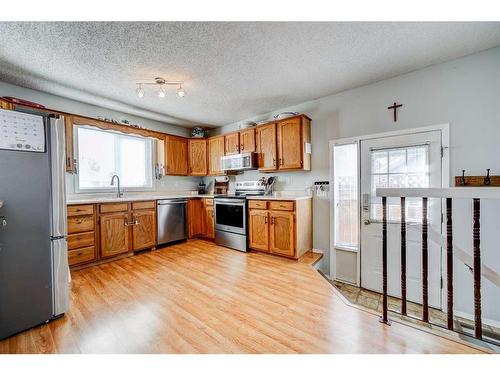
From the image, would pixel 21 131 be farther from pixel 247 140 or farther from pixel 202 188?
pixel 202 188

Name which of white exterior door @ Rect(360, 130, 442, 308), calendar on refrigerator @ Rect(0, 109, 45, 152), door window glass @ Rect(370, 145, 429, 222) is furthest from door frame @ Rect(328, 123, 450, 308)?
calendar on refrigerator @ Rect(0, 109, 45, 152)

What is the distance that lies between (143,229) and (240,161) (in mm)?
1993

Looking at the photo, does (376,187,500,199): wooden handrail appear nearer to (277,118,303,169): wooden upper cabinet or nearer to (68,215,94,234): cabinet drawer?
(277,118,303,169): wooden upper cabinet

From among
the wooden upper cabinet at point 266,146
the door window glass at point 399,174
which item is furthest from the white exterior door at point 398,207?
the wooden upper cabinet at point 266,146

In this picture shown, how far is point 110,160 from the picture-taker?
371cm

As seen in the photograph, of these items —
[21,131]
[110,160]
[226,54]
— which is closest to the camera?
[21,131]

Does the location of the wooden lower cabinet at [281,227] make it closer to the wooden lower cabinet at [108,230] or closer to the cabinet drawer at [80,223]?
the wooden lower cabinet at [108,230]

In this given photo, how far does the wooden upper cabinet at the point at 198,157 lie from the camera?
463cm

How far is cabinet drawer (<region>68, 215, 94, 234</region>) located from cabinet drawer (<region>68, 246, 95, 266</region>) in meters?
0.26

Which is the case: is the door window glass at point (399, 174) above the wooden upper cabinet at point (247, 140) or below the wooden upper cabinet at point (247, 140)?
below

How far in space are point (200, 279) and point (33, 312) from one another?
1.38m

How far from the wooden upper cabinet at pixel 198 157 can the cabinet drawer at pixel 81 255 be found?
89.5 inches

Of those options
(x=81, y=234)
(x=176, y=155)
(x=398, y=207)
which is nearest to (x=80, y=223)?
(x=81, y=234)
